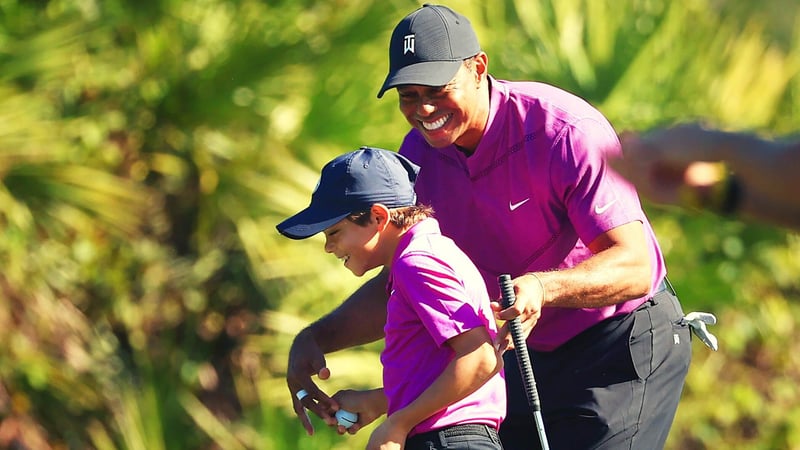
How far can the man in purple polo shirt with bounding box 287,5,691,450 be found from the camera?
3664 mm

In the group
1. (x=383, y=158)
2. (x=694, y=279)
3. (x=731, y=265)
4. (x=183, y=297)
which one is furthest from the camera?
(x=183, y=297)

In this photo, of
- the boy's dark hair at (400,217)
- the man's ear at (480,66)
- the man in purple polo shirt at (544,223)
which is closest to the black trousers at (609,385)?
the man in purple polo shirt at (544,223)

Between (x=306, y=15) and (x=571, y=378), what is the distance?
13.5 feet

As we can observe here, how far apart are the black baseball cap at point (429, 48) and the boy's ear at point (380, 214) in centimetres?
39

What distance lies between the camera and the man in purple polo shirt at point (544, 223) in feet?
12.0

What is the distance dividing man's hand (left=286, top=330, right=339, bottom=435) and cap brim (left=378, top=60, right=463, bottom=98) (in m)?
0.77

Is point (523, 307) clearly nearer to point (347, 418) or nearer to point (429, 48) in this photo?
point (347, 418)

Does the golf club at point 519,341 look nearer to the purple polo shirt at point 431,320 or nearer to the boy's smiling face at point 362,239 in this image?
the purple polo shirt at point 431,320

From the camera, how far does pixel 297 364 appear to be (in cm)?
389

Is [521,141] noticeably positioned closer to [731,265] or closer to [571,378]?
[571,378]

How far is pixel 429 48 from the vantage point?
378 centimetres

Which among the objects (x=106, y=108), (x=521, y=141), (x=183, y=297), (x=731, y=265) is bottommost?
(x=731, y=265)

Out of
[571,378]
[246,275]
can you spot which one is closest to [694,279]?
[246,275]

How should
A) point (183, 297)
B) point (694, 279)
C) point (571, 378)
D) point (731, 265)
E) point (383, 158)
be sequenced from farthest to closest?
point (183, 297)
point (731, 265)
point (694, 279)
point (571, 378)
point (383, 158)
